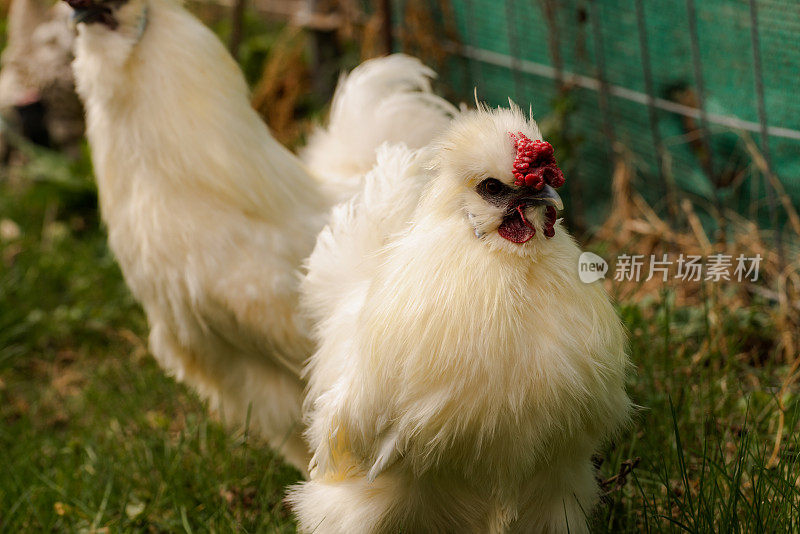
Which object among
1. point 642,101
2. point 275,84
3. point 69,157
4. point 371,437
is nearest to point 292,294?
point 371,437

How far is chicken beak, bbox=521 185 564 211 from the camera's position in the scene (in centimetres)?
213

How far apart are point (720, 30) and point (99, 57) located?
319 centimetres

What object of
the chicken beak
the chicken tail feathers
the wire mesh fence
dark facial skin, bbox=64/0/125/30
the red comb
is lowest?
A: the wire mesh fence

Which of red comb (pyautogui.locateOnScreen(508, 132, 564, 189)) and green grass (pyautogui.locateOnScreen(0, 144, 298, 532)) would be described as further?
green grass (pyautogui.locateOnScreen(0, 144, 298, 532))

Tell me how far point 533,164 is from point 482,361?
0.57m

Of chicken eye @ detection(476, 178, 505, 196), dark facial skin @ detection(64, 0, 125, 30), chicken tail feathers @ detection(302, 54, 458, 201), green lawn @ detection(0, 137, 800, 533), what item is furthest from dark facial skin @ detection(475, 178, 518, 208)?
dark facial skin @ detection(64, 0, 125, 30)

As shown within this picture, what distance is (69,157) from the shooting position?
721 cm

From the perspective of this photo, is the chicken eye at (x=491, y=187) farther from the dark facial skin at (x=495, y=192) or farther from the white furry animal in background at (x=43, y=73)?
the white furry animal in background at (x=43, y=73)

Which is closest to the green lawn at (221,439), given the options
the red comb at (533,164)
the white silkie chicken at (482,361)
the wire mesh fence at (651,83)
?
the white silkie chicken at (482,361)

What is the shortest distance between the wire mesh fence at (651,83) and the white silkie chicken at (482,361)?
195 centimetres

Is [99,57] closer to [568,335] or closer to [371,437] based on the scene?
[371,437]

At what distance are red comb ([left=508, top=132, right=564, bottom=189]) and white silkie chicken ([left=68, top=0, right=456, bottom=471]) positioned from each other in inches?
56.7

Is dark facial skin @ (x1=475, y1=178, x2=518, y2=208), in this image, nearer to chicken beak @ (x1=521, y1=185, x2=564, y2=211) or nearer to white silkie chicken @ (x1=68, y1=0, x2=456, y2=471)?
chicken beak @ (x1=521, y1=185, x2=564, y2=211)

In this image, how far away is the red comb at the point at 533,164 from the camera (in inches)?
83.4
